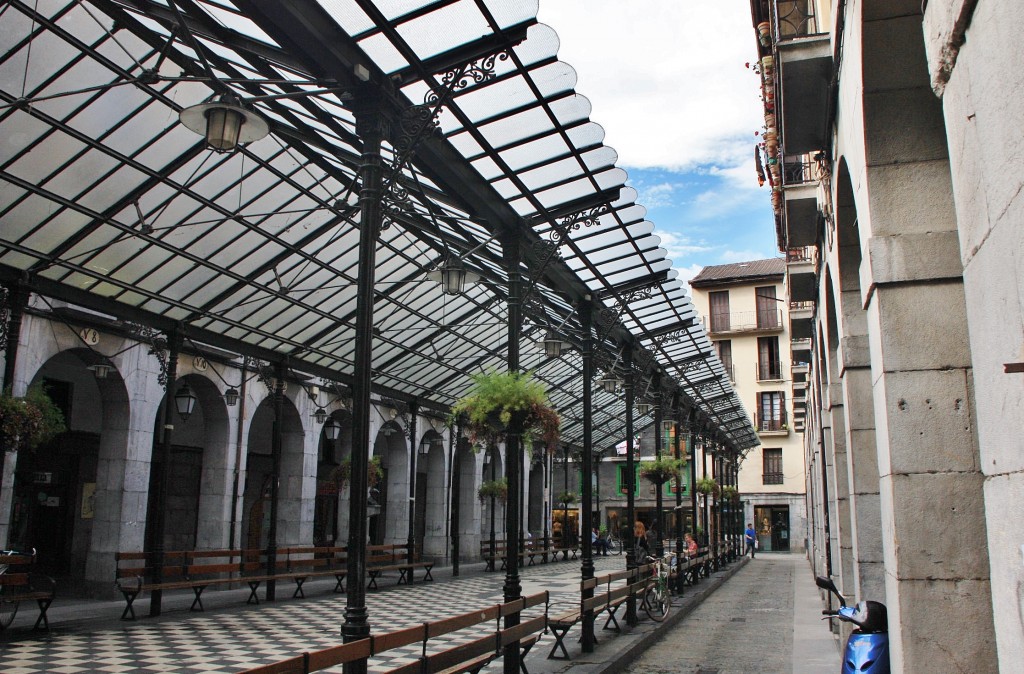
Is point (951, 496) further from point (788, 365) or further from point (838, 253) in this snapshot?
point (788, 365)

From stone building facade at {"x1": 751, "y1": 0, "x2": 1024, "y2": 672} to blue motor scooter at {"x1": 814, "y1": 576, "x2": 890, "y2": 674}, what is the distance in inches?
16.3

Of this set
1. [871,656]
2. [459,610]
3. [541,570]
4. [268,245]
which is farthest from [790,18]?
[541,570]

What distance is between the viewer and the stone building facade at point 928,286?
238 cm

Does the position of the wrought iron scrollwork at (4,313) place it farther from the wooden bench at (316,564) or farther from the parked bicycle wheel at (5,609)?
the wooden bench at (316,564)

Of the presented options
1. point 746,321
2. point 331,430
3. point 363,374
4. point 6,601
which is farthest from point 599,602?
point 746,321

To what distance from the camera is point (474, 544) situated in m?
29.8

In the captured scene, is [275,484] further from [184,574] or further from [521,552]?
[521,552]

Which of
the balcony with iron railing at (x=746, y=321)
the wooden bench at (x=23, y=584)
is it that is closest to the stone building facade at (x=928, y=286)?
the wooden bench at (x=23, y=584)

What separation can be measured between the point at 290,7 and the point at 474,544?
2557cm

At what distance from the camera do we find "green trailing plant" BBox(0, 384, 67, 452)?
1041 cm

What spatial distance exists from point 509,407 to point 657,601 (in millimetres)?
7474

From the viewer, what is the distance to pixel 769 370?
51.3m

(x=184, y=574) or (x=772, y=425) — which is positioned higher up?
(x=772, y=425)

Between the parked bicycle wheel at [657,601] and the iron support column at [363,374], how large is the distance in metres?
9.14
